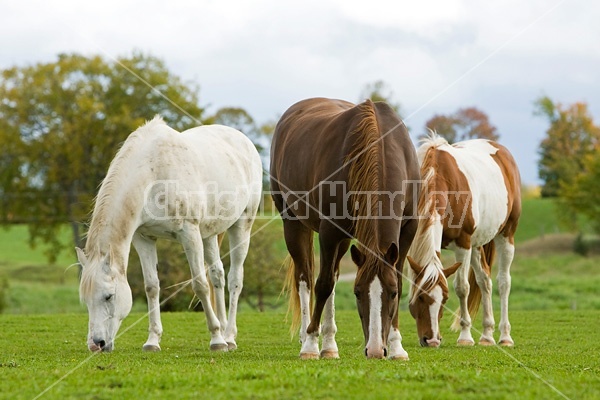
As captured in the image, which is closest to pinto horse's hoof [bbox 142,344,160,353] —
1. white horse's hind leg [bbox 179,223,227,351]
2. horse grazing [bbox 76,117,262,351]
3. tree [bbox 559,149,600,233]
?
horse grazing [bbox 76,117,262,351]

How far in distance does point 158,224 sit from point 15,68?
34226 millimetres

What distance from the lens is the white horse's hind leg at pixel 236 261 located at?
10.1 metres

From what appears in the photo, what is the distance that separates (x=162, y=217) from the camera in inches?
344

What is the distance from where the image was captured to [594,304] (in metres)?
20.5

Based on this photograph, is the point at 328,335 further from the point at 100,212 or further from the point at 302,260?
the point at 100,212

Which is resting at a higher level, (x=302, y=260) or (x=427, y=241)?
(x=427, y=241)

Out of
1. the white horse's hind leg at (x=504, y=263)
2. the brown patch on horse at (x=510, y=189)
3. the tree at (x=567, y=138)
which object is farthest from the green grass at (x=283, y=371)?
the tree at (x=567, y=138)

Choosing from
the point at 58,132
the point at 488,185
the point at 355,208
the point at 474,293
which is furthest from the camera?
the point at 58,132

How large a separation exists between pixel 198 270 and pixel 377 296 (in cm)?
327

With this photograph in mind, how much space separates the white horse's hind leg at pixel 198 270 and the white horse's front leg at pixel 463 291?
3231 millimetres

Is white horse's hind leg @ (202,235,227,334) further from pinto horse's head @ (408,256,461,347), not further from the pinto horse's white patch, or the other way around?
the pinto horse's white patch

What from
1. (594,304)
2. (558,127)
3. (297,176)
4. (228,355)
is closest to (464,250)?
(297,176)

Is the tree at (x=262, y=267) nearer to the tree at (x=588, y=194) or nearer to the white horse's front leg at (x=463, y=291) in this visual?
the white horse's front leg at (x=463, y=291)

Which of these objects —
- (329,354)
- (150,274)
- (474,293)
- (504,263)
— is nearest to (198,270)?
(150,274)
